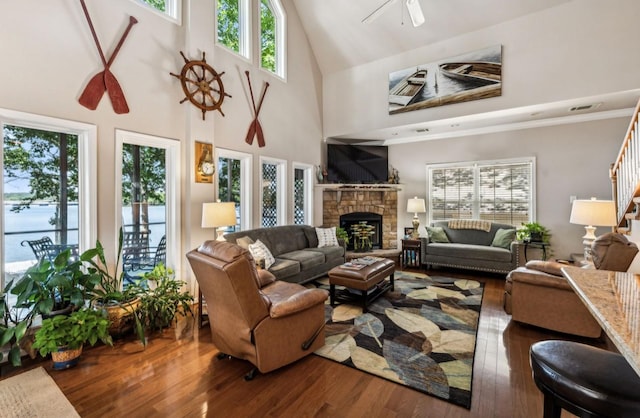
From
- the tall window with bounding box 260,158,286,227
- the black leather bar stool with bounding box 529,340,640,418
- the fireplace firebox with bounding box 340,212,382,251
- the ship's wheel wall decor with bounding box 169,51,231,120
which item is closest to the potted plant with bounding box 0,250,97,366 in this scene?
the ship's wheel wall decor with bounding box 169,51,231,120

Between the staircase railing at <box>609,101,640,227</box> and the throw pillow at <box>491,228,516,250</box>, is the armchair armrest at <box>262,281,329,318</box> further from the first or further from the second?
the throw pillow at <box>491,228,516,250</box>

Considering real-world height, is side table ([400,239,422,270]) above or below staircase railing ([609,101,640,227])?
below

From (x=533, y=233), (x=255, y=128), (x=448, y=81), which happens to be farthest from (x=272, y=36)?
(x=533, y=233)

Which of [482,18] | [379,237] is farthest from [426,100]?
[379,237]

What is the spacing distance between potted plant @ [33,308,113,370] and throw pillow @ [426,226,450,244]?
545 centimetres

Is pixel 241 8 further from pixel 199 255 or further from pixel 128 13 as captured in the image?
pixel 199 255

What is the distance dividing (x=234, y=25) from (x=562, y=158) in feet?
20.7

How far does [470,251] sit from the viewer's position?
5262 mm

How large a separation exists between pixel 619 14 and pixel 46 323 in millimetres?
7416

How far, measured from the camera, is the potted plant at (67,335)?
7.61 ft

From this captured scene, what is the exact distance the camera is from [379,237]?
22.6 ft

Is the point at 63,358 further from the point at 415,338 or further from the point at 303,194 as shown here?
the point at 303,194

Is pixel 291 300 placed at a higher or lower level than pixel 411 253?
higher

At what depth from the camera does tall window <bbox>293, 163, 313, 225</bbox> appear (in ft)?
Answer: 20.5
